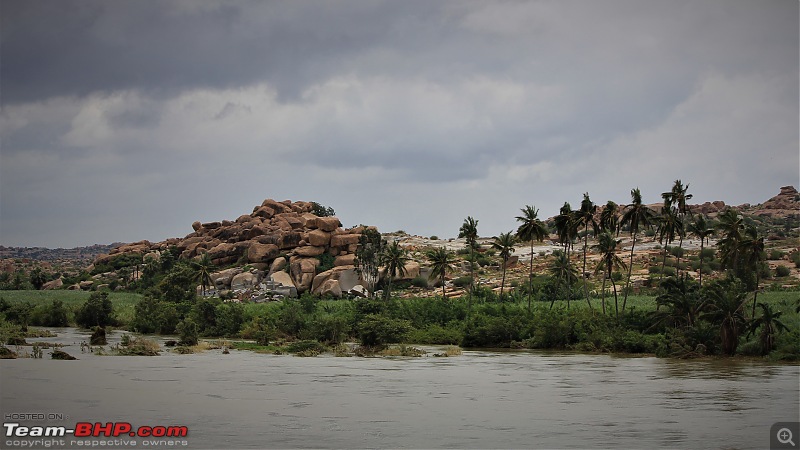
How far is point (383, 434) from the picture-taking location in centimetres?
2158

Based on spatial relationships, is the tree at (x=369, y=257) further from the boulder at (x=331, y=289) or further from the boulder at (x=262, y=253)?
the boulder at (x=262, y=253)

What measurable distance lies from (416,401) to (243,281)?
85.7m

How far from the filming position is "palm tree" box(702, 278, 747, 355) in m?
50.1

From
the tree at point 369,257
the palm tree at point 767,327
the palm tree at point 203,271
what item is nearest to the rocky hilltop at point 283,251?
the tree at point 369,257

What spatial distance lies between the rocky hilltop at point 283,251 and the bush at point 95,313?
89.9 ft

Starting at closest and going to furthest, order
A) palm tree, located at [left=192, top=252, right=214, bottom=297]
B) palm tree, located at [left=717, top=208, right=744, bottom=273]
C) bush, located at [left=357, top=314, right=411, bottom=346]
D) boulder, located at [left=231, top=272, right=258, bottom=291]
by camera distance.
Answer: palm tree, located at [left=717, top=208, right=744, bottom=273] < bush, located at [left=357, top=314, right=411, bottom=346] < palm tree, located at [left=192, top=252, right=214, bottom=297] < boulder, located at [left=231, top=272, right=258, bottom=291]

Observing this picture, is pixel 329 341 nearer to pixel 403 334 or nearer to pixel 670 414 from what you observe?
pixel 403 334

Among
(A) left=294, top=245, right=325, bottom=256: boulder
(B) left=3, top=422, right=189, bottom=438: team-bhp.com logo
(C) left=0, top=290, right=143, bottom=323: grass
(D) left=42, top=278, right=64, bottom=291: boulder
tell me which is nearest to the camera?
(B) left=3, top=422, right=189, bottom=438: team-bhp.com logo

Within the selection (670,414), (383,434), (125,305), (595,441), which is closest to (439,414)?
(383,434)

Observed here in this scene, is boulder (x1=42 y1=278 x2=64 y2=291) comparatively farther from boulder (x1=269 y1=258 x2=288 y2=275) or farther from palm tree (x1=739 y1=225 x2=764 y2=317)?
palm tree (x1=739 y1=225 x2=764 y2=317)

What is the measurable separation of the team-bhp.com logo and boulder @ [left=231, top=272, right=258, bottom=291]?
89740mm

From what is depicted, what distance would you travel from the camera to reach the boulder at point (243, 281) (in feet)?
360

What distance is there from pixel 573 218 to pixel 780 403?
Result: 39.9 m

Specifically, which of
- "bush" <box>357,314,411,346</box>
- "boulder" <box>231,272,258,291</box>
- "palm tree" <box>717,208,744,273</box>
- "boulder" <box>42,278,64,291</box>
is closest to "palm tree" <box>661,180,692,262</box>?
"palm tree" <box>717,208,744,273</box>
